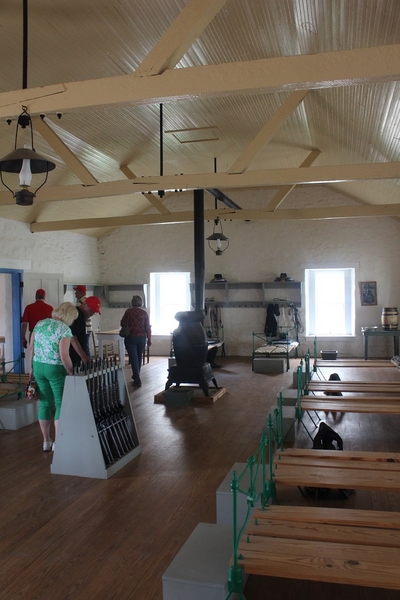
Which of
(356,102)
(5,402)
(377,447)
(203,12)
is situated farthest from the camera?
(5,402)

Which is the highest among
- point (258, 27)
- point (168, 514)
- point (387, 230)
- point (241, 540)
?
point (258, 27)

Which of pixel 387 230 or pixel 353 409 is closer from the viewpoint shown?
pixel 353 409

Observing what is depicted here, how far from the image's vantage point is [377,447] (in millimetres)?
5316

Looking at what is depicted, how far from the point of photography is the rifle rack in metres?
4.55

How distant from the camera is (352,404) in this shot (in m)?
5.15

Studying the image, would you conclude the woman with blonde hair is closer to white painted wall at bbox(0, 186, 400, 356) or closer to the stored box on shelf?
the stored box on shelf

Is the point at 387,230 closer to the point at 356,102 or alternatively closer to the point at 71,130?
the point at 356,102

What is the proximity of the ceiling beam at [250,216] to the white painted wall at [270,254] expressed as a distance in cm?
229

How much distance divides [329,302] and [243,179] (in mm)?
7225

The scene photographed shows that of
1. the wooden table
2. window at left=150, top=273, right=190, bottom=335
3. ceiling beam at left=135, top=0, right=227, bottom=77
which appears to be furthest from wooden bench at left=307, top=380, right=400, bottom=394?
window at left=150, top=273, right=190, bottom=335

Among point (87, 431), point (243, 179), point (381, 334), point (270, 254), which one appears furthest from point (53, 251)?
point (87, 431)

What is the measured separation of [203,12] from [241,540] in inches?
130

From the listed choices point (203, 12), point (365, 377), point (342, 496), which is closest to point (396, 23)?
point (203, 12)

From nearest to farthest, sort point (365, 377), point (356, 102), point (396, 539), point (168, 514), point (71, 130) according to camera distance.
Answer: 1. point (396, 539)
2. point (168, 514)
3. point (356, 102)
4. point (71, 130)
5. point (365, 377)
